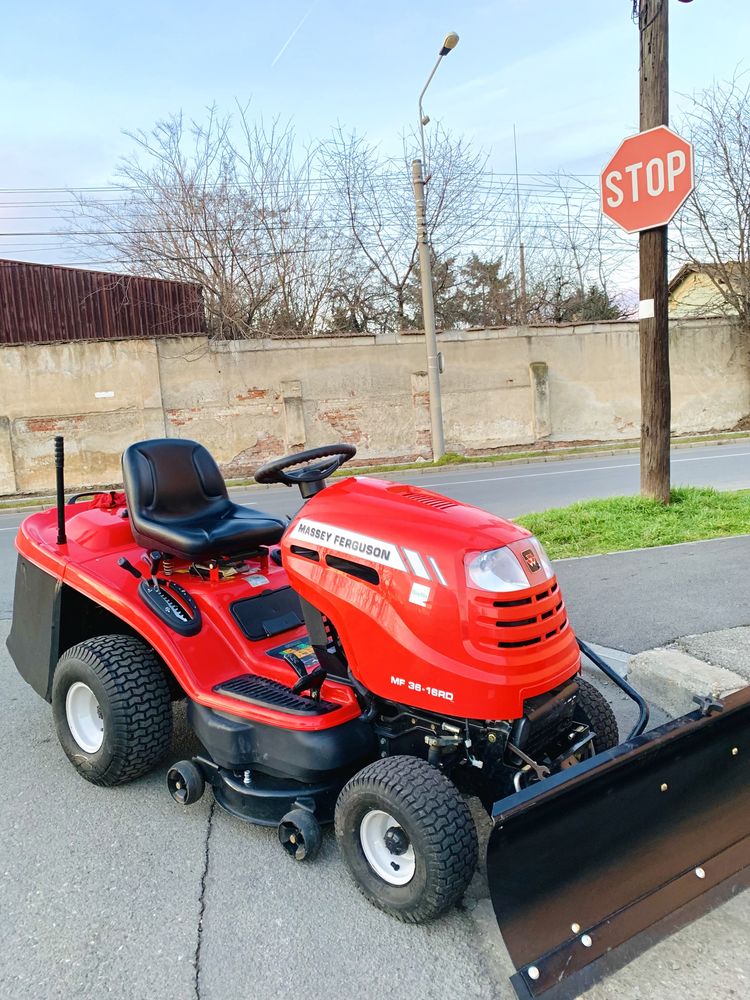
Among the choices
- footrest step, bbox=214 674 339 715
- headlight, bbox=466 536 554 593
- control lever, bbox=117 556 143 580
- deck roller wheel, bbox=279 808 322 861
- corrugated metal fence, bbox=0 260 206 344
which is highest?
corrugated metal fence, bbox=0 260 206 344

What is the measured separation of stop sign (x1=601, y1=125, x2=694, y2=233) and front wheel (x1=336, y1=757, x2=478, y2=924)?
5998mm

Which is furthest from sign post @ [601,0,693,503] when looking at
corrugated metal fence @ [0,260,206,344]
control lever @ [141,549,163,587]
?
corrugated metal fence @ [0,260,206,344]

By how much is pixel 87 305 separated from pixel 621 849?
19.6m

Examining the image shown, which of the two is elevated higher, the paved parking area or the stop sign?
the stop sign

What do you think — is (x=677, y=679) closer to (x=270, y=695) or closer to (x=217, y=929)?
(x=270, y=695)

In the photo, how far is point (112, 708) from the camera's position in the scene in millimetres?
2930

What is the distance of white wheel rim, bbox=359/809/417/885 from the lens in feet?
7.36

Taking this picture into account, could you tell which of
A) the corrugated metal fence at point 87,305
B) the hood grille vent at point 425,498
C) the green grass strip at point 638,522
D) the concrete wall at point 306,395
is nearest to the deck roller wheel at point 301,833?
the hood grille vent at point 425,498

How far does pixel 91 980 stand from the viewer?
2.07 meters

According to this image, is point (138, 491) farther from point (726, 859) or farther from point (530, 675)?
point (726, 859)

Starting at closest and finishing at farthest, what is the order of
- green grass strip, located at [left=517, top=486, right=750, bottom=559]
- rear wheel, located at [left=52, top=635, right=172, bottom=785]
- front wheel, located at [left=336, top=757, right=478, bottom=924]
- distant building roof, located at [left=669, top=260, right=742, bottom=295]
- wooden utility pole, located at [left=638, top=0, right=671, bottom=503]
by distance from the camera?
front wheel, located at [left=336, top=757, right=478, bottom=924]
rear wheel, located at [left=52, top=635, right=172, bottom=785]
green grass strip, located at [left=517, top=486, right=750, bottom=559]
wooden utility pole, located at [left=638, top=0, right=671, bottom=503]
distant building roof, located at [left=669, top=260, right=742, bottom=295]

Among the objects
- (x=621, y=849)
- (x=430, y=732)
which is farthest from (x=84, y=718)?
(x=621, y=849)

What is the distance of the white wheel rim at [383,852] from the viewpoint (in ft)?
7.36

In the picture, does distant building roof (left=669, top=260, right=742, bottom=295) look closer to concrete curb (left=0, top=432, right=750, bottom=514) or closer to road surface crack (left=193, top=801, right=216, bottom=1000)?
concrete curb (left=0, top=432, right=750, bottom=514)
